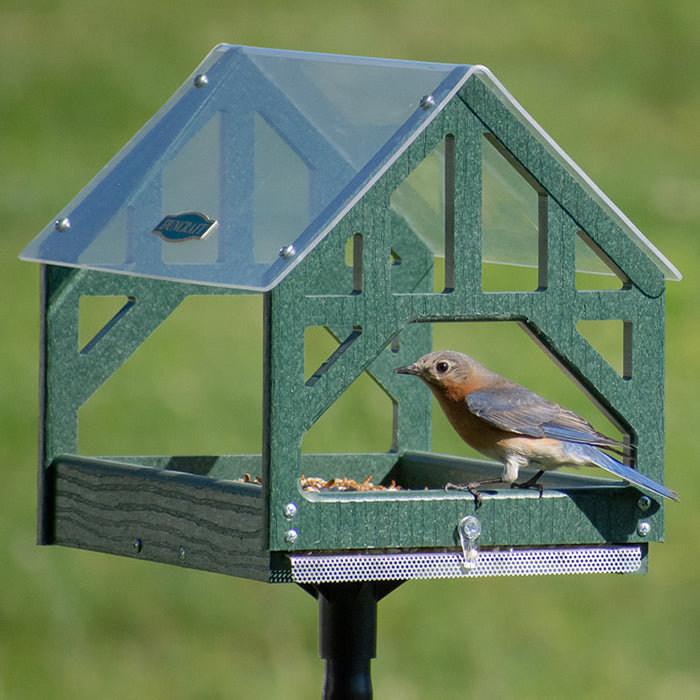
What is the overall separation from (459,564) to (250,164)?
1441 millimetres

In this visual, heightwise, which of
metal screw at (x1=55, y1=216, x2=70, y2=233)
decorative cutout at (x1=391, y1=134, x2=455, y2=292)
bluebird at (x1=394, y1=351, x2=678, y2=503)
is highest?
decorative cutout at (x1=391, y1=134, x2=455, y2=292)

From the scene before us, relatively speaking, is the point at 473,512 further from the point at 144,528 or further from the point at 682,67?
the point at 682,67

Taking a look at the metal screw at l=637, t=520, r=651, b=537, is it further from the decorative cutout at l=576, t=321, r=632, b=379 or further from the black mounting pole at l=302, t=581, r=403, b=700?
the decorative cutout at l=576, t=321, r=632, b=379

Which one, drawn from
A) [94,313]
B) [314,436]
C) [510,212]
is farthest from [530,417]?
[94,313]

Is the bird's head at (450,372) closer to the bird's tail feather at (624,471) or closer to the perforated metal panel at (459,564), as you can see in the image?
the bird's tail feather at (624,471)

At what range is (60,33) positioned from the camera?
1254cm

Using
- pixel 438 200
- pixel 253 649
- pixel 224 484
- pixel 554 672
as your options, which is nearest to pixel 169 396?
pixel 253 649

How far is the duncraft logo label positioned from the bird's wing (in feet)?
3.27

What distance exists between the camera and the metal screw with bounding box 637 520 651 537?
521cm

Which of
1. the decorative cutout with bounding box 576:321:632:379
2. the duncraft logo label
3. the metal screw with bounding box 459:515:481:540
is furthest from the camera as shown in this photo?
the decorative cutout with bounding box 576:321:632:379

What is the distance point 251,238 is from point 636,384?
4.26ft

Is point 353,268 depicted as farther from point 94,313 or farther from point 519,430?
point 94,313

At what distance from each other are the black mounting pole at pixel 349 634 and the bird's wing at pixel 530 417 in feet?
2.69

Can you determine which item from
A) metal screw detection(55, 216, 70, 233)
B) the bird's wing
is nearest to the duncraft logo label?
metal screw detection(55, 216, 70, 233)
